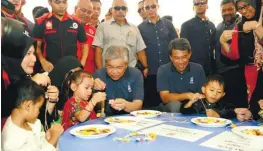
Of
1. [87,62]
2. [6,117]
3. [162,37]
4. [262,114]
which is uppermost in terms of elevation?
[162,37]

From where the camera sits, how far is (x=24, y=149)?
169cm

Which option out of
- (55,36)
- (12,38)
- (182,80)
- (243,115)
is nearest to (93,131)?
(12,38)

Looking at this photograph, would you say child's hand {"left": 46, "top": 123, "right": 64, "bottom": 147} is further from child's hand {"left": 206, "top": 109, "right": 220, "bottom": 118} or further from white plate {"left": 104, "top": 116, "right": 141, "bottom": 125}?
child's hand {"left": 206, "top": 109, "right": 220, "bottom": 118}

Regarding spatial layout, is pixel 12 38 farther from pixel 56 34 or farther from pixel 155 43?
pixel 155 43

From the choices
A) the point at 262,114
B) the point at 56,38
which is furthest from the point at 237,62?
the point at 56,38

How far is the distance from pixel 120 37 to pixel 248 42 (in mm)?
1705

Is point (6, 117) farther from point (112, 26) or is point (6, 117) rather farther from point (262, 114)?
point (112, 26)

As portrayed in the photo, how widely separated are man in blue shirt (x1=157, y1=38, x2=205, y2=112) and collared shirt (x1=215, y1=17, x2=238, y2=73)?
0.72 metres

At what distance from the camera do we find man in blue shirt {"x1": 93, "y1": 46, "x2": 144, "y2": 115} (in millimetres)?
2865

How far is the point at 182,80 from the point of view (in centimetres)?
320

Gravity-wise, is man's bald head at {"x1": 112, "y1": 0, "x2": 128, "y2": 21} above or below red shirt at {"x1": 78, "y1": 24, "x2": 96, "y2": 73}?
above

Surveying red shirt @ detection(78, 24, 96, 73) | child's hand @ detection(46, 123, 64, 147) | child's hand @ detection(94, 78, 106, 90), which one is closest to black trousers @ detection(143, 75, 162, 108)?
red shirt @ detection(78, 24, 96, 73)

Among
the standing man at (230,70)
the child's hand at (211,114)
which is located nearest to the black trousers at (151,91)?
the standing man at (230,70)

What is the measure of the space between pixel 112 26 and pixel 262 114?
2503 mm
